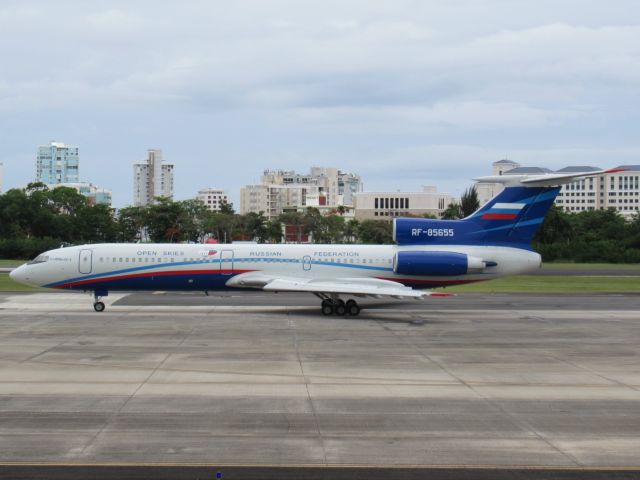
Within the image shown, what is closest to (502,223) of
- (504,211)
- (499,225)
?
(499,225)

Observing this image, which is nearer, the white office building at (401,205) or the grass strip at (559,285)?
the grass strip at (559,285)

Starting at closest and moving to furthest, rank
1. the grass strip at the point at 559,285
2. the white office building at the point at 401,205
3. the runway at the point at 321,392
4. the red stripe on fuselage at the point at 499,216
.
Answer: the runway at the point at 321,392 → the red stripe on fuselage at the point at 499,216 → the grass strip at the point at 559,285 → the white office building at the point at 401,205

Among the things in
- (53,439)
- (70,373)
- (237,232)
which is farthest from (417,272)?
(237,232)

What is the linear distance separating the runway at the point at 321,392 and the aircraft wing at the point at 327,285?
1.14 m

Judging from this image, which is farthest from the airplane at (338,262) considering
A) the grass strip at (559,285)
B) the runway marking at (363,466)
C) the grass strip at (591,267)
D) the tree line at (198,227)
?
the tree line at (198,227)

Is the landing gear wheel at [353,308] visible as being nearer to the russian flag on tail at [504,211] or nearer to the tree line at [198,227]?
the russian flag on tail at [504,211]

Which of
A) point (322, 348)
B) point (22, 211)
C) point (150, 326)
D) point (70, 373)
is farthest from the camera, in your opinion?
point (22, 211)

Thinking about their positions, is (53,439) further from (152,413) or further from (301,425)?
(301,425)

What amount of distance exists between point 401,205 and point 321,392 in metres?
180

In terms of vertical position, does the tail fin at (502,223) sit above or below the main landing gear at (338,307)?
above

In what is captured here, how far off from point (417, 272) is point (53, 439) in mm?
21449

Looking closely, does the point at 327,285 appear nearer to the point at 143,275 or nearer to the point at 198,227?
the point at 143,275

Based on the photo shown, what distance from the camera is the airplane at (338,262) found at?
3141cm

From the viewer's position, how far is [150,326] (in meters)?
26.4
